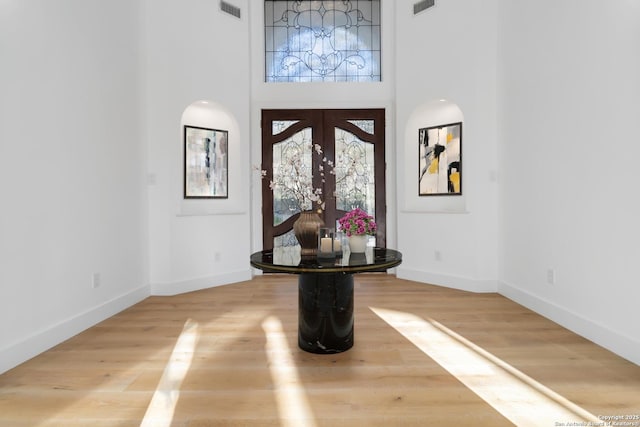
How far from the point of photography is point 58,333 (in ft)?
9.62

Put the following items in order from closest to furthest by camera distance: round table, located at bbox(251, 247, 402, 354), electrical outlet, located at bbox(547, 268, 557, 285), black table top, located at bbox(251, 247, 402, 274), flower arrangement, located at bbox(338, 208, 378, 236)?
black table top, located at bbox(251, 247, 402, 274)
round table, located at bbox(251, 247, 402, 354)
flower arrangement, located at bbox(338, 208, 378, 236)
electrical outlet, located at bbox(547, 268, 557, 285)

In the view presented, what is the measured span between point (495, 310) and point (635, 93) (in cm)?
214

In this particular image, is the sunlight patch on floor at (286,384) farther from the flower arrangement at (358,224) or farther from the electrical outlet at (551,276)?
the electrical outlet at (551,276)

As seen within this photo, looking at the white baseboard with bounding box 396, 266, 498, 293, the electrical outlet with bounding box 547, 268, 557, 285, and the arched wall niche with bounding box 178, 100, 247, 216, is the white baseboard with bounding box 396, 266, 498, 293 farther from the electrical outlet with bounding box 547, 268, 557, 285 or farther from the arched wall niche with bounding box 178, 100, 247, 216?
the arched wall niche with bounding box 178, 100, 247, 216

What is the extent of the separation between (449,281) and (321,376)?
288 cm

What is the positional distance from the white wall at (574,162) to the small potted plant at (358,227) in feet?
5.44

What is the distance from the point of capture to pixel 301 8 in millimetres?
5555

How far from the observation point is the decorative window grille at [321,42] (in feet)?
18.2

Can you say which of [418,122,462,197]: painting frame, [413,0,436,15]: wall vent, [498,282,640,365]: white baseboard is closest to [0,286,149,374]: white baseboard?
[418,122,462,197]: painting frame

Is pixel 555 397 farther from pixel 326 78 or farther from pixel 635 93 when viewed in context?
pixel 326 78

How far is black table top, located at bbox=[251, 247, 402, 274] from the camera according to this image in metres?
2.37

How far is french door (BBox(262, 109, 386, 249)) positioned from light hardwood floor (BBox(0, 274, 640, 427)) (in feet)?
6.90

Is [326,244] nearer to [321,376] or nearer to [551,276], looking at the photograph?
[321,376]

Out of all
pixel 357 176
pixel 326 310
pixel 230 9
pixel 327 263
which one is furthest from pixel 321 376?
pixel 230 9
